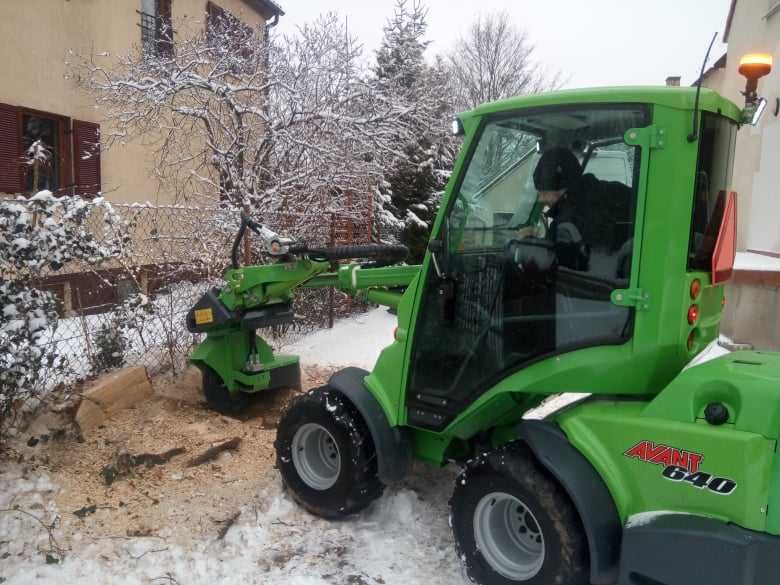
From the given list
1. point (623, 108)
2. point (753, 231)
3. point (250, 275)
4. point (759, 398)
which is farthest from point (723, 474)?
point (753, 231)

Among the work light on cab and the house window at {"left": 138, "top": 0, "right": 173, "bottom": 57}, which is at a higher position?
the house window at {"left": 138, "top": 0, "right": 173, "bottom": 57}

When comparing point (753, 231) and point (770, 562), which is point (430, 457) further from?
point (753, 231)

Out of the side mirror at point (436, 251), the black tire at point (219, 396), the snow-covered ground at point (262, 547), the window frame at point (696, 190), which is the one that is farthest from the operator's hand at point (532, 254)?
the black tire at point (219, 396)

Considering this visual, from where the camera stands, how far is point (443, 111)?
42.8ft

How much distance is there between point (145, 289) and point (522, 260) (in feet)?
12.7

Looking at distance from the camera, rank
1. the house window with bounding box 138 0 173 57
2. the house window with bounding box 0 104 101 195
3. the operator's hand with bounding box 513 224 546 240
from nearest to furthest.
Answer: the operator's hand with bounding box 513 224 546 240 < the house window with bounding box 0 104 101 195 < the house window with bounding box 138 0 173 57

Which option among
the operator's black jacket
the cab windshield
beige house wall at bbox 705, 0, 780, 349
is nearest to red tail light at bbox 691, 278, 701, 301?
the operator's black jacket

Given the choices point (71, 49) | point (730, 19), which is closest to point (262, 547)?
point (71, 49)

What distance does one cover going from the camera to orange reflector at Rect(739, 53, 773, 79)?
269 centimetres

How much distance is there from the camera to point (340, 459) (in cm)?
356

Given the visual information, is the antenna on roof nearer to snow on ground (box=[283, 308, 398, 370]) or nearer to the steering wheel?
the steering wheel

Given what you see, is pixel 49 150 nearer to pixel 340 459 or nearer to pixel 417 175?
pixel 417 175

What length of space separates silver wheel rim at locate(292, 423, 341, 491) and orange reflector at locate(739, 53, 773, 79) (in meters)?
2.67

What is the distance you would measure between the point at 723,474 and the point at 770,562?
298mm
